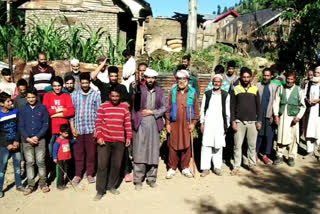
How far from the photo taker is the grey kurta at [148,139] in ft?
16.0

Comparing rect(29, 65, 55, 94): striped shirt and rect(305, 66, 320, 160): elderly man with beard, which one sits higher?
rect(29, 65, 55, 94): striped shirt

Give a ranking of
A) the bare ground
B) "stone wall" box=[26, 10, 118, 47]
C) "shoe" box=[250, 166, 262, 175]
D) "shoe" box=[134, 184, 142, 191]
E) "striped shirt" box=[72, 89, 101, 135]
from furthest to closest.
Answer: "stone wall" box=[26, 10, 118, 47] → "shoe" box=[250, 166, 262, 175] → "shoe" box=[134, 184, 142, 191] → "striped shirt" box=[72, 89, 101, 135] → the bare ground

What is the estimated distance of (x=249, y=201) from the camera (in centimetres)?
456

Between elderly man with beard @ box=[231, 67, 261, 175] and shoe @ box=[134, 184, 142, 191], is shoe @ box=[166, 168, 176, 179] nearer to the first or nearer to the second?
shoe @ box=[134, 184, 142, 191]

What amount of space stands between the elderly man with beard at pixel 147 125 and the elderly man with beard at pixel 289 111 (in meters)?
2.26

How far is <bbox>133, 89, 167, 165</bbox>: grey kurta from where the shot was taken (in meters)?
4.87

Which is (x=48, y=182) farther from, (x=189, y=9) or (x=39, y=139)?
(x=189, y=9)

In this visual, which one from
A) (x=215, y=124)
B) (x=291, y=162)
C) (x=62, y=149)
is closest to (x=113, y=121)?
(x=62, y=149)

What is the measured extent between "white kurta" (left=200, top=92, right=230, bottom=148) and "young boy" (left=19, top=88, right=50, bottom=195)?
8.30 feet

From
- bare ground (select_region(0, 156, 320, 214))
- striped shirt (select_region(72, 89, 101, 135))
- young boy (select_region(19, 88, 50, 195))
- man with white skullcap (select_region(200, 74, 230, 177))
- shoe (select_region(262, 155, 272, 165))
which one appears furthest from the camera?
shoe (select_region(262, 155, 272, 165))

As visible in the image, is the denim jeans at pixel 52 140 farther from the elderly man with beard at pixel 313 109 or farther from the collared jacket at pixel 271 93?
the elderly man with beard at pixel 313 109

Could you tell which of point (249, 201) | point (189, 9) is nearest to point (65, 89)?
point (249, 201)

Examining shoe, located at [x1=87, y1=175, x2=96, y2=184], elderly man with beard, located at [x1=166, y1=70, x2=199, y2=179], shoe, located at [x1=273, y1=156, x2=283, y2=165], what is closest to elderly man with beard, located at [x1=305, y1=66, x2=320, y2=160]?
shoe, located at [x1=273, y1=156, x2=283, y2=165]

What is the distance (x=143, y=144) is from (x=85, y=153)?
0.94m
